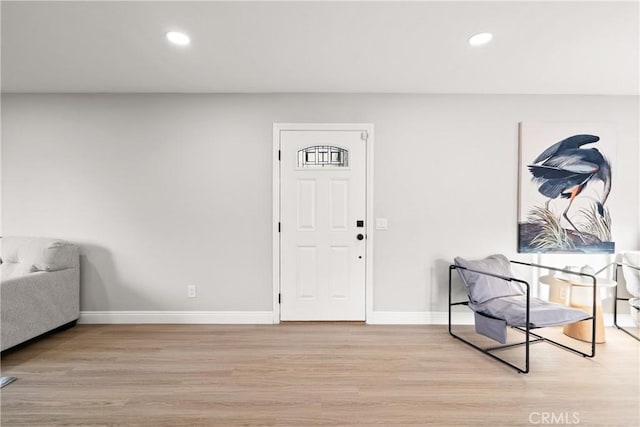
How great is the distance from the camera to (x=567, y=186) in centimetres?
323

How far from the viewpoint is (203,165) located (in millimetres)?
3324

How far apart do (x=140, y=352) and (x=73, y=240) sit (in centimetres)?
154

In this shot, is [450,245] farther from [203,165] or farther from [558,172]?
[203,165]

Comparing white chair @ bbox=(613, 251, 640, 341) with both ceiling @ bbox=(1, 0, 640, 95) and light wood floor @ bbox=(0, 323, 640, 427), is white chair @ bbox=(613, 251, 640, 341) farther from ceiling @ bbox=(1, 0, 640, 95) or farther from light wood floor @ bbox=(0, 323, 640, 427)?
ceiling @ bbox=(1, 0, 640, 95)

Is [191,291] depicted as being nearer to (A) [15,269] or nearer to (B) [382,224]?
(A) [15,269]

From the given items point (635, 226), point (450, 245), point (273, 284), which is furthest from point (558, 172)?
point (273, 284)

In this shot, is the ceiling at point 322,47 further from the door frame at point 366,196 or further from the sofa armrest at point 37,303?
the sofa armrest at point 37,303

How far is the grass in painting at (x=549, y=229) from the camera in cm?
324

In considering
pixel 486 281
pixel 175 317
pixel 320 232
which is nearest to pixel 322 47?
pixel 320 232

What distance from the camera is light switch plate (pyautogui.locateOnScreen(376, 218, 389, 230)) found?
10.9 ft

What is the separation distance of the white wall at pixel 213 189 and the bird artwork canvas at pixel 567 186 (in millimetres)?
204

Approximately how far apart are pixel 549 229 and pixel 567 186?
0.47 meters

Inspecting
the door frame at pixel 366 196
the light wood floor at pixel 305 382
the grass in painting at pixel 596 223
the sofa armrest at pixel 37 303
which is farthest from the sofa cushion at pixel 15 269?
the grass in painting at pixel 596 223

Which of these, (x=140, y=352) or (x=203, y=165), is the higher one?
(x=203, y=165)
